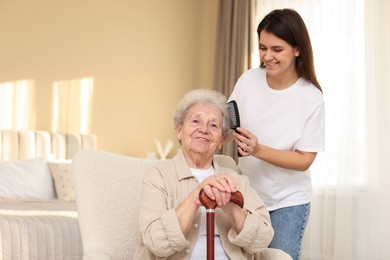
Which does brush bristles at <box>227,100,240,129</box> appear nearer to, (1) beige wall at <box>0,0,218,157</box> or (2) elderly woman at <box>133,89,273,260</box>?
(2) elderly woman at <box>133,89,273,260</box>

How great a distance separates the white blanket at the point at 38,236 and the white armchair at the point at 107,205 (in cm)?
146

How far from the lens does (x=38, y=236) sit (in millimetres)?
3795

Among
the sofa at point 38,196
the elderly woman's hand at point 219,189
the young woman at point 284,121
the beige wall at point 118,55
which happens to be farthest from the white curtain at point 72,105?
the elderly woman's hand at point 219,189

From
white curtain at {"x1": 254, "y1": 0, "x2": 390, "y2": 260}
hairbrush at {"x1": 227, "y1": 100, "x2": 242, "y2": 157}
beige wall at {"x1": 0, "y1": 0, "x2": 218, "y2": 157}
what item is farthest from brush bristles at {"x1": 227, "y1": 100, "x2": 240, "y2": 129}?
beige wall at {"x1": 0, "y1": 0, "x2": 218, "y2": 157}

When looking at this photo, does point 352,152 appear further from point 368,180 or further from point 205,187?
point 205,187

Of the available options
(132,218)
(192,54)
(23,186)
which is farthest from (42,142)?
(132,218)

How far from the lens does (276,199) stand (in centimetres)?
264

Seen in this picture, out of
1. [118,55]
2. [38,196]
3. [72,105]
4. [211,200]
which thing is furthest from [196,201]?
[118,55]

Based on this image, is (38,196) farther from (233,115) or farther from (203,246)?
(203,246)

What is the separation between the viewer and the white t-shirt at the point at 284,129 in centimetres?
265

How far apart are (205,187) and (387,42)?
4038 mm

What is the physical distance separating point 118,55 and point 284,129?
164 inches

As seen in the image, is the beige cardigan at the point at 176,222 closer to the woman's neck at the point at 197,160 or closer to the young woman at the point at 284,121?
the woman's neck at the point at 197,160

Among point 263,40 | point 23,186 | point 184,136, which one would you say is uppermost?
point 263,40
